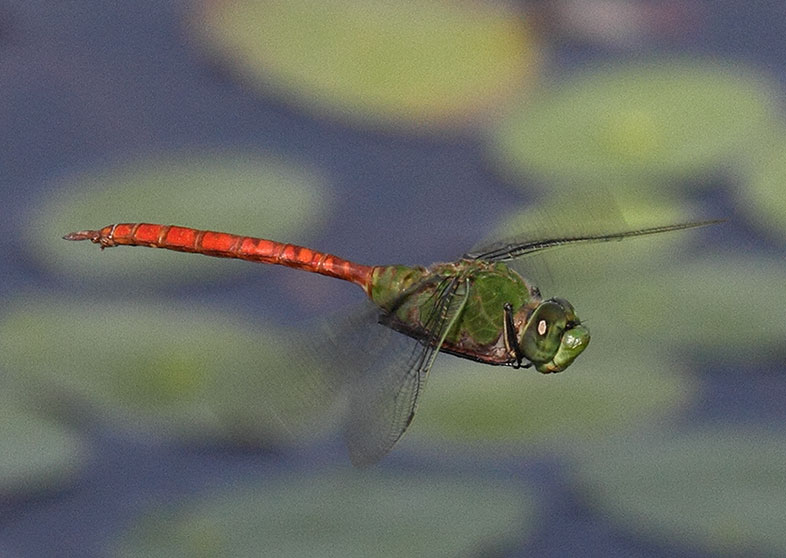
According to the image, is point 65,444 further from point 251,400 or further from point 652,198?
point 652,198

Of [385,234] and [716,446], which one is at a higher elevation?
[385,234]

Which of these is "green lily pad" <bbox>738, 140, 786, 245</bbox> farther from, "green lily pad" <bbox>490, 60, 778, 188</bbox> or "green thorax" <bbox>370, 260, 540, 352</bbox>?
"green thorax" <bbox>370, 260, 540, 352</bbox>

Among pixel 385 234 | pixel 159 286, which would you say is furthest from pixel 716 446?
pixel 159 286

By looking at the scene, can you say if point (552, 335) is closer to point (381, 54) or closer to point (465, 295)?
point (465, 295)

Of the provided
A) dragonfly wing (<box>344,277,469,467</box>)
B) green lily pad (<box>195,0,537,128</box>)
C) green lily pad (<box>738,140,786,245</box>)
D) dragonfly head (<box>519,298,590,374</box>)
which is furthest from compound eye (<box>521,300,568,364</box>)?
green lily pad (<box>195,0,537,128</box>)

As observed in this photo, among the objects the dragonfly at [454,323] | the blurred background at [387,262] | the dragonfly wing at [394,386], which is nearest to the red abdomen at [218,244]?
the dragonfly at [454,323]

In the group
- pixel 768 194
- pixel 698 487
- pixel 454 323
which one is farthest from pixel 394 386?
pixel 768 194
